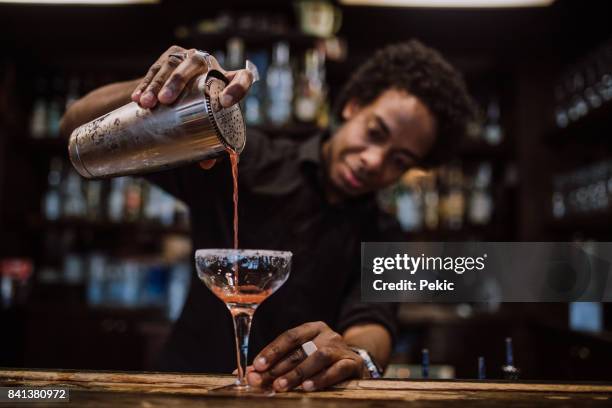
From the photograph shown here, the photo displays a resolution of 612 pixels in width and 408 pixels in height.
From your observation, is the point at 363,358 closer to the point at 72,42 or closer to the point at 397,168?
the point at 397,168

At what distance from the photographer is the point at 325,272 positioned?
1317 mm

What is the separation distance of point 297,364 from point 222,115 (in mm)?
358

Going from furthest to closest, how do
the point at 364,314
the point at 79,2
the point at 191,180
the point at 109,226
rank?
the point at 109,226
the point at 79,2
the point at 191,180
the point at 364,314

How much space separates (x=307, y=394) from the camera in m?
0.78

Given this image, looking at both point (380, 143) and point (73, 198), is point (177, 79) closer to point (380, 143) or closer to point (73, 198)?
point (380, 143)

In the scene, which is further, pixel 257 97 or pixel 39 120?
pixel 39 120

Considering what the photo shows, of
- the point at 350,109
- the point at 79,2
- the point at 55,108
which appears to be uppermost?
the point at 79,2

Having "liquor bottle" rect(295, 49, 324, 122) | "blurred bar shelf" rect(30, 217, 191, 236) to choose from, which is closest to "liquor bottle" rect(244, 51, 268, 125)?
"liquor bottle" rect(295, 49, 324, 122)

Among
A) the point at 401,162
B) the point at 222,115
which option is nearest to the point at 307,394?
the point at 222,115

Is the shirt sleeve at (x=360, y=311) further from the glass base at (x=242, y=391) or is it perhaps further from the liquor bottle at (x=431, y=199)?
the liquor bottle at (x=431, y=199)

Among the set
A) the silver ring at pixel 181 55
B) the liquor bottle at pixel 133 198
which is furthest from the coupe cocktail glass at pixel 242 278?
the liquor bottle at pixel 133 198

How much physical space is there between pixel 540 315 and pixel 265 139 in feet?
5.43

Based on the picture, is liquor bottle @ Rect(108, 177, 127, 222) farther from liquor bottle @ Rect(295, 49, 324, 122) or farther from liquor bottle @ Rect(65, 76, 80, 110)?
liquor bottle @ Rect(295, 49, 324, 122)

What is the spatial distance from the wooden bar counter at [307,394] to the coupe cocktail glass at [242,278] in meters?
0.07
